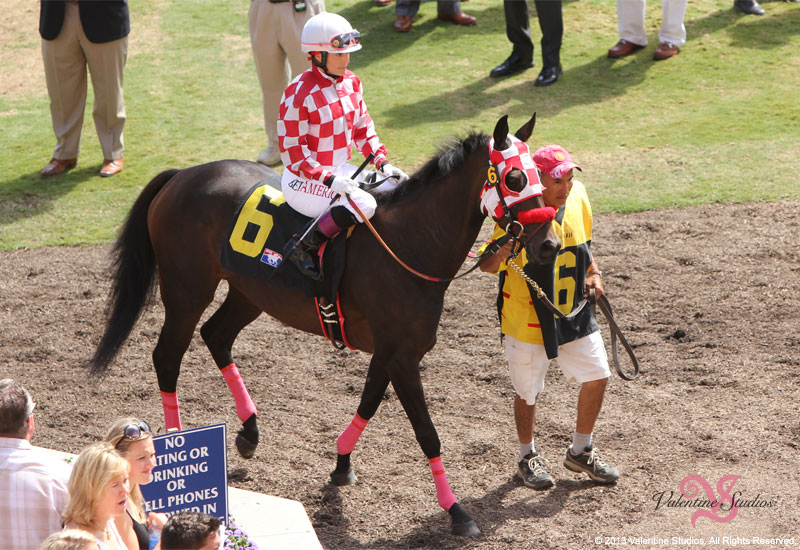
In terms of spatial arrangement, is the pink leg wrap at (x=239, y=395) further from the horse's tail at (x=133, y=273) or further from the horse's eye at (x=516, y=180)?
the horse's eye at (x=516, y=180)

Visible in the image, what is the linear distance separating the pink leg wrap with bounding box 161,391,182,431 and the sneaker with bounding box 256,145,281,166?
4.38m

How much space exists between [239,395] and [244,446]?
299 mm

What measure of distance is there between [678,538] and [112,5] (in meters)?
7.31

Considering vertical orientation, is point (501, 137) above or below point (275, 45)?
above

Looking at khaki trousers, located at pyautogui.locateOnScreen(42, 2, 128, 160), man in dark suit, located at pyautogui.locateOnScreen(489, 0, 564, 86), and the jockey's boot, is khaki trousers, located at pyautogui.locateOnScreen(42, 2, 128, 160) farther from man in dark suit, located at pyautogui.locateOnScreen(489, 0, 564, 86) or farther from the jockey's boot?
the jockey's boot

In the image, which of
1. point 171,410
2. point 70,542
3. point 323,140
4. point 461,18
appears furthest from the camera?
point 461,18

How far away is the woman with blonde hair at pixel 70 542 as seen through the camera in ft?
9.18

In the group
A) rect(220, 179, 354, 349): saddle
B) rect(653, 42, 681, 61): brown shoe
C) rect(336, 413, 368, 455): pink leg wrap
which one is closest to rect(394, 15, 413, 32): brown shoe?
rect(653, 42, 681, 61): brown shoe

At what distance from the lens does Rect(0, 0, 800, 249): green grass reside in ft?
29.2

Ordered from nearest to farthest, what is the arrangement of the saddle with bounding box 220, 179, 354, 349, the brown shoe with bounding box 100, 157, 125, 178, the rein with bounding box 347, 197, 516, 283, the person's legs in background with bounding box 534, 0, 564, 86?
1. the rein with bounding box 347, 197, 516, 283
2. the saddle with bounding box 220, 179, 354, 349
3. the brown shoe with bounding box 100, 157, 125, 178
4. the person's legs in background with bounding box 534, 0, 564, 86

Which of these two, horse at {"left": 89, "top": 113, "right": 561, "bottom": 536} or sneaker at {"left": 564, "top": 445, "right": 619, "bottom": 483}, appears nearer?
horse at {"left": 89, "top": 113, "right": 561, "bottom": 536}

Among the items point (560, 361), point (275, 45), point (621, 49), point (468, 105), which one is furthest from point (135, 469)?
point (621, 49)

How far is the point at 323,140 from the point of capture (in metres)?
4.79

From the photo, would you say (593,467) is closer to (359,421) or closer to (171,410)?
(359,421)
